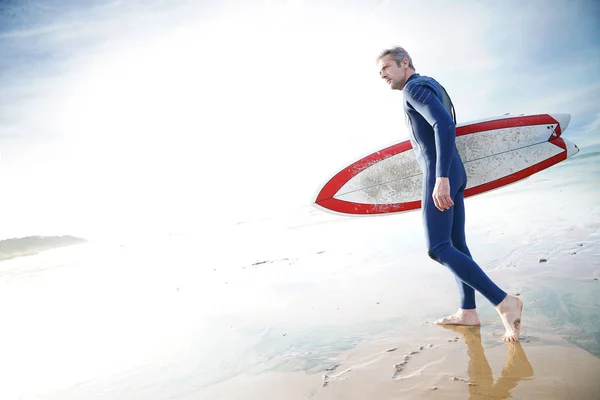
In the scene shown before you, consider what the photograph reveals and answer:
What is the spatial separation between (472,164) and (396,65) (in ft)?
4.36

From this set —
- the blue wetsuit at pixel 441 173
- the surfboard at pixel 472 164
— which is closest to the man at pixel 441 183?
the blue wetsuit at pixel 441 173

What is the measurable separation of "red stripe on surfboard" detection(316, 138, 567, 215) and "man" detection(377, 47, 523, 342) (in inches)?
39.8

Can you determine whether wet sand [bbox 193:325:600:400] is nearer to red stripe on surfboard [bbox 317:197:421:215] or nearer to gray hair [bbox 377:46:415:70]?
red stripe on surfboard [bbox 317:197:421:215]

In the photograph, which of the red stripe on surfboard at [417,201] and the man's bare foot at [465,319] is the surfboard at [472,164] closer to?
the red stripe on surfboard at [417,201]

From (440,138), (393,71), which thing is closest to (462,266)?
(440,138)

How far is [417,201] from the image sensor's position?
131 inches

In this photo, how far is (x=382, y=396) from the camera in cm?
156

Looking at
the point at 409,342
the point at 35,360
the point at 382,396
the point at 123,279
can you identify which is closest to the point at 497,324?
the point at 409,342

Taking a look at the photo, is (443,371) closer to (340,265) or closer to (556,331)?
(556,331)

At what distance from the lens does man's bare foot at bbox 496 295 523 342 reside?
1.91 meters

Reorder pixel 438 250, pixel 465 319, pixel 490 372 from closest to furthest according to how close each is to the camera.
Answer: pixel 490 372, pixel 438 250, pixel 465 319

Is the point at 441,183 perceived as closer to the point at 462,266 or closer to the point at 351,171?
the point at 462,266

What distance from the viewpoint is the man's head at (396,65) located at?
225cm

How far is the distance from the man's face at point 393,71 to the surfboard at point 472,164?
43.4 inches
